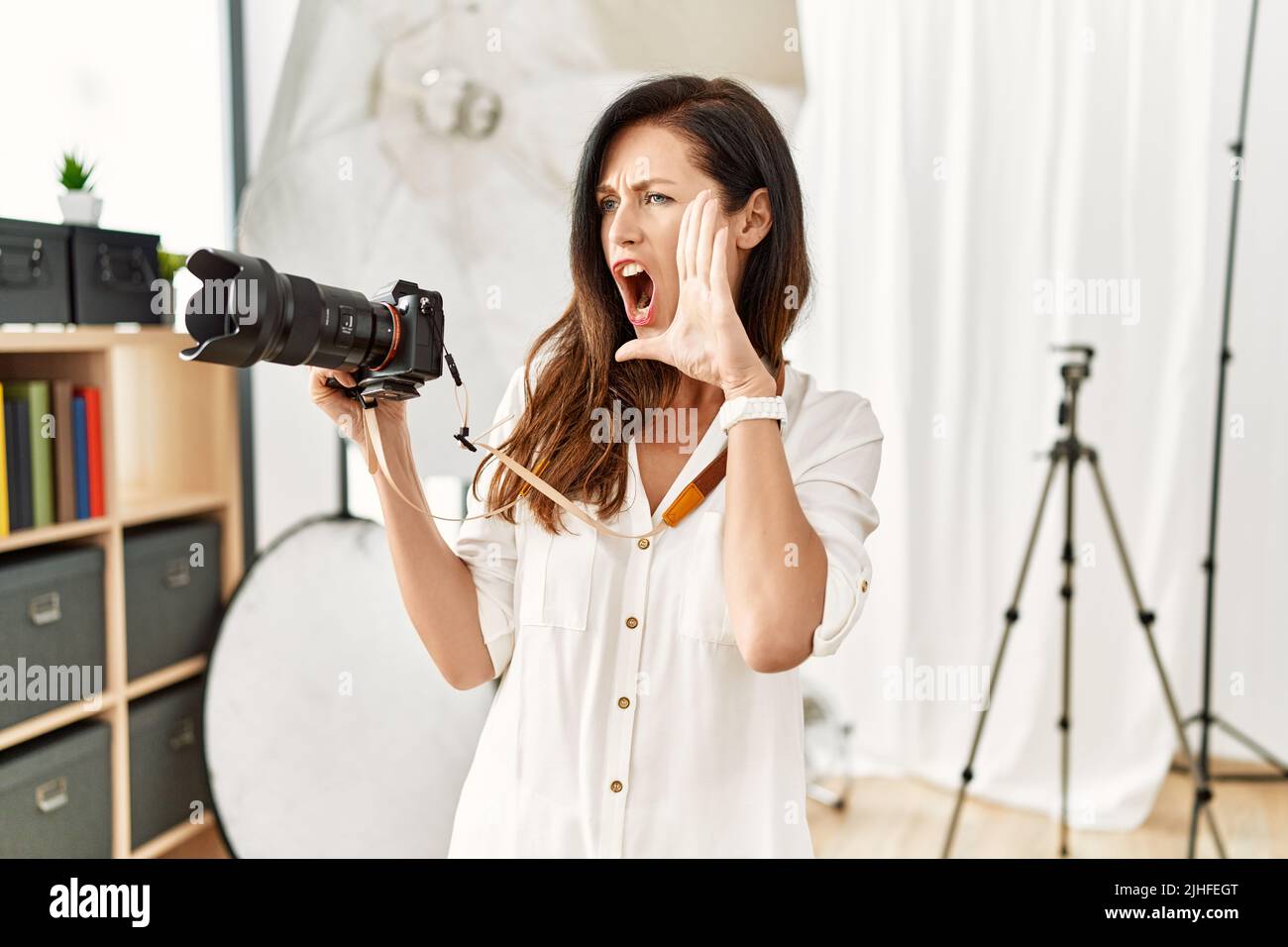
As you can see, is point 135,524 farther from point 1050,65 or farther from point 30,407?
point 1050,65

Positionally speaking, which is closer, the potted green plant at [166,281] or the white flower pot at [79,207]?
the white flower pot at [79,207]

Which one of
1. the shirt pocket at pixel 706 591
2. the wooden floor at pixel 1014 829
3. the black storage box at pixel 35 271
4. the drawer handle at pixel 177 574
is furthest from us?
the wooden floor at pixel 1014 829

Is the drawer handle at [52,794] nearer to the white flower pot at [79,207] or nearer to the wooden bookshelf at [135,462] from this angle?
the wooden bookshelf at [135,462]

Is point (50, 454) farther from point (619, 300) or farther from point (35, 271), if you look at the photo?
point (619, 300)

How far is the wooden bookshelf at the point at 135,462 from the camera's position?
5.59 feet

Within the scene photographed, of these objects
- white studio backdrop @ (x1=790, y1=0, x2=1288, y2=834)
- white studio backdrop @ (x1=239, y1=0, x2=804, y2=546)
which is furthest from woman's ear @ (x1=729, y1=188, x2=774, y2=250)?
white studio backdrop @ (x1=790, y1=0, x2=1288, y2=834)

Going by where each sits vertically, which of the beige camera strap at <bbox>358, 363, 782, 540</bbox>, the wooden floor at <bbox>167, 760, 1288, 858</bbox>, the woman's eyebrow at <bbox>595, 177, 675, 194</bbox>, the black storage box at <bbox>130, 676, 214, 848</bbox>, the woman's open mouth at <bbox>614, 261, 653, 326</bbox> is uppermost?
the woman's eyebrow at <bbox>595, 177, 675, 194</bbox>

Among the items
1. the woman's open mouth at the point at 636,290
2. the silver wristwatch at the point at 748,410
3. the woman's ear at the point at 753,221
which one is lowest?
the silver wristwatch at the point at 748,410

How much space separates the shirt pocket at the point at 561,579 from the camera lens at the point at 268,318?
0.27 metres

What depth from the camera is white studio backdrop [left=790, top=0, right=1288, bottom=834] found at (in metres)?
2.16

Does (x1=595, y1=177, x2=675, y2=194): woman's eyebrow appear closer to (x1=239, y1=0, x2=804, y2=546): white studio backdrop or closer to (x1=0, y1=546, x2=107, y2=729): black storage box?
(x1=239, y1=0, x2=804, y2=546): white studio backdrop

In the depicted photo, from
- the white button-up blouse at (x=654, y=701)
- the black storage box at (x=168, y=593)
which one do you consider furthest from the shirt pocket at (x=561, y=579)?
the black storage box at (x=168, y=593)
